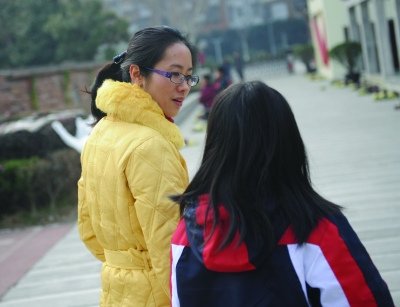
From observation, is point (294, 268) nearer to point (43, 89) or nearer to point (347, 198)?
point (347, 198)

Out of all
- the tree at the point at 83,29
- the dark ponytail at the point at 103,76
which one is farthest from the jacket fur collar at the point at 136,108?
the tree at the point at 83,29

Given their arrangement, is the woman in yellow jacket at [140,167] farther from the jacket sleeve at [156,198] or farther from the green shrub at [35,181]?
the green shrub at [35,181]

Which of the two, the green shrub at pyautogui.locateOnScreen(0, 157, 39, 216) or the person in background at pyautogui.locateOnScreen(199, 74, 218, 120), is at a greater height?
the person in background at pyautogui.locateOnScreen(199, 74, 218, 120)

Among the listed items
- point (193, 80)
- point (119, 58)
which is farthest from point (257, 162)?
point (119, 58)

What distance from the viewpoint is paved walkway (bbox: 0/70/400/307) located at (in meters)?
5.55

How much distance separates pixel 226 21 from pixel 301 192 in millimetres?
77472

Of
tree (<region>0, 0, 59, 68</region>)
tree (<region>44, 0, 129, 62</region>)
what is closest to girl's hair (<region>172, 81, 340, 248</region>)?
tree (<region>44, 0, 129, 62</region>)

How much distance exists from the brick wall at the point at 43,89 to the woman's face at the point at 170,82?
15.2m

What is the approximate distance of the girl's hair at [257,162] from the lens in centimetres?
194

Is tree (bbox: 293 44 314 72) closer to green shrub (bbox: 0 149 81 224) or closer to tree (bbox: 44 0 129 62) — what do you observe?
tree (bbox: 44 0 129 62)

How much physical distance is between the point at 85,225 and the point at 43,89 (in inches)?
661

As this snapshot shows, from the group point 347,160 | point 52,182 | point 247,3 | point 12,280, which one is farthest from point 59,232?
point 247,3

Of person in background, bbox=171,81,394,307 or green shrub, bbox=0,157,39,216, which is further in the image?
green shrub, bbox=0,157,39,216

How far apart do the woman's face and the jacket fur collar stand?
0.14ft
